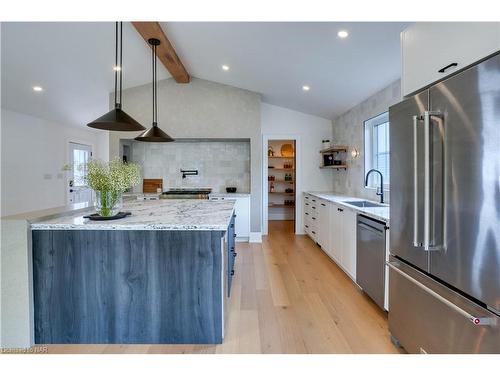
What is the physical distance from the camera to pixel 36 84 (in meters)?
4.54

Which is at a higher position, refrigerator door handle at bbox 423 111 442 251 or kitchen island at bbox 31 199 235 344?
refrigerator door handle at bbox 423 111 442 251

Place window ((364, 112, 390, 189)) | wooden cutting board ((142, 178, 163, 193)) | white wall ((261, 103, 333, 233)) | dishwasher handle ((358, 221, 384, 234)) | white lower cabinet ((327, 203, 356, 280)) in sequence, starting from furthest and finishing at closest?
white wall ((261, 103, 333, 233)), wooden cutting board ((142, 178, 163, 193)), window ((364, 112, 390, 189)), white lower cabinet ((327, 203, 356, 280)), dishwasher handle ((358, 221, 384, 234))

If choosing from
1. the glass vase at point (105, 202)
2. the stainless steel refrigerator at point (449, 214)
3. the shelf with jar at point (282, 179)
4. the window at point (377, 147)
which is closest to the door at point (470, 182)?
Result: the stainless steel refrigerator at point (449, 214)

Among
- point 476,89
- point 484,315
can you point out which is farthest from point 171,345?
point 476,89

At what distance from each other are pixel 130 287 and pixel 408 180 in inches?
80.9

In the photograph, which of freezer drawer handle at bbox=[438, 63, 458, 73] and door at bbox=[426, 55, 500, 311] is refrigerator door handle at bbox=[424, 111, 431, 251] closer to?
door at bbox=[426, 55, 500, 311]

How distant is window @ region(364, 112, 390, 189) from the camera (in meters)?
3.92

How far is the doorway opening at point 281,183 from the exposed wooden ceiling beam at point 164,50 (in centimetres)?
334

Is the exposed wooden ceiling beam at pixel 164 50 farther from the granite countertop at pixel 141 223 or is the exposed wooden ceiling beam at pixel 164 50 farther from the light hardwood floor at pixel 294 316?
the light hardwood floor at pixel 294 316

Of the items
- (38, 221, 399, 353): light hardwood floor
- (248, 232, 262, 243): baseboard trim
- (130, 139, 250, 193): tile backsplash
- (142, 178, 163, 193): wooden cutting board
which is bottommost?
(38, 221, 399, 353): light hardwood floor

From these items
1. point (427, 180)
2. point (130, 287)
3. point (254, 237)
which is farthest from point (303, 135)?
point (130, 287)

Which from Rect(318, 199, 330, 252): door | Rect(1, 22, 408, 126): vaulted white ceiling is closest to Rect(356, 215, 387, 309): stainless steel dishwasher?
Rect(318, 199, 330, 252): door

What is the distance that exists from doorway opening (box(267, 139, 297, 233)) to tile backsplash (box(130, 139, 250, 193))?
1.96 m

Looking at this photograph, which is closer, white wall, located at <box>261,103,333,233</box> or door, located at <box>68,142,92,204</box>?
white wall, located at <box>261,103,333,233</box>
